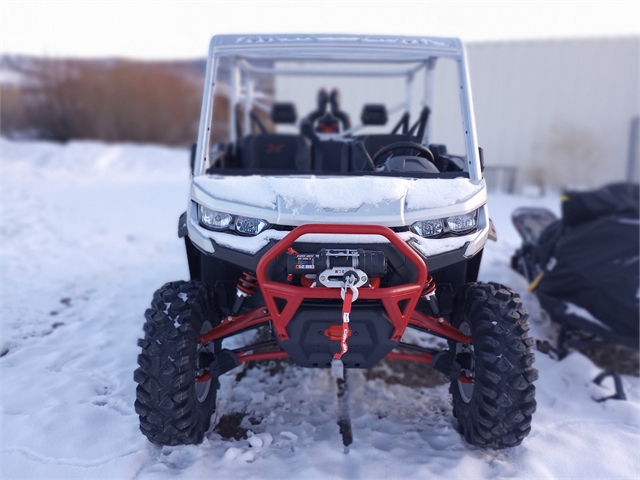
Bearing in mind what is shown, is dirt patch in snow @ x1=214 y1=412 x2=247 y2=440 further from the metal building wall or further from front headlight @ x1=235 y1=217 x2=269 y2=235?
the metal building wall

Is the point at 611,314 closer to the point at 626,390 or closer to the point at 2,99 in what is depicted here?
the point at 626,390

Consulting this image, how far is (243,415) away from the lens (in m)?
2.75

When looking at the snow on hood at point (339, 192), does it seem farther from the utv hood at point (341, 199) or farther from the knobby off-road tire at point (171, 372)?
the knobby off-road tire at point (171, 372)

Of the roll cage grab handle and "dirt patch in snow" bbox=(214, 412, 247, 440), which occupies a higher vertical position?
the roll cage grab handle

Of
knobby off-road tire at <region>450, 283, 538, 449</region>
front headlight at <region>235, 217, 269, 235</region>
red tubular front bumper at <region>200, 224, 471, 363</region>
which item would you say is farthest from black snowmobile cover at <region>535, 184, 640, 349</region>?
front headlight at <region>235, 217, 269, 235</region>

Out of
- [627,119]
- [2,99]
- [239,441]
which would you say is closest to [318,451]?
[239,441]

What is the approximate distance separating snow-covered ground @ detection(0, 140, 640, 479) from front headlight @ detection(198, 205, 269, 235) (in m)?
1.05

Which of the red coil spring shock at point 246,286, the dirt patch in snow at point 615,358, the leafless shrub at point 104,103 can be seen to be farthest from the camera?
the leafless shrub at point 104,103

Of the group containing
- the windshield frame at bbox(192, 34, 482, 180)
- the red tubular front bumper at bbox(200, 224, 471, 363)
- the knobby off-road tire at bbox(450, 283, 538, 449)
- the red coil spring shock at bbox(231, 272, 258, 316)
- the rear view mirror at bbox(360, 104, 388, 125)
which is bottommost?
the knobby off-road tire at bbox(450, 283, 538, 449)

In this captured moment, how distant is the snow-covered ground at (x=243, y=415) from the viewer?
7.61ft

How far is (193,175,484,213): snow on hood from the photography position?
217 centimetres

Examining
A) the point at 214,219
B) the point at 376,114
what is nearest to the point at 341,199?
the point at 214,219

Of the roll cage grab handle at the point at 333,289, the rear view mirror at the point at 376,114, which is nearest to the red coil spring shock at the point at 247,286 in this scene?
the roll cage grab handle at the point at 333,289

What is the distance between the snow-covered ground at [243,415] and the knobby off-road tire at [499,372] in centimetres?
18
